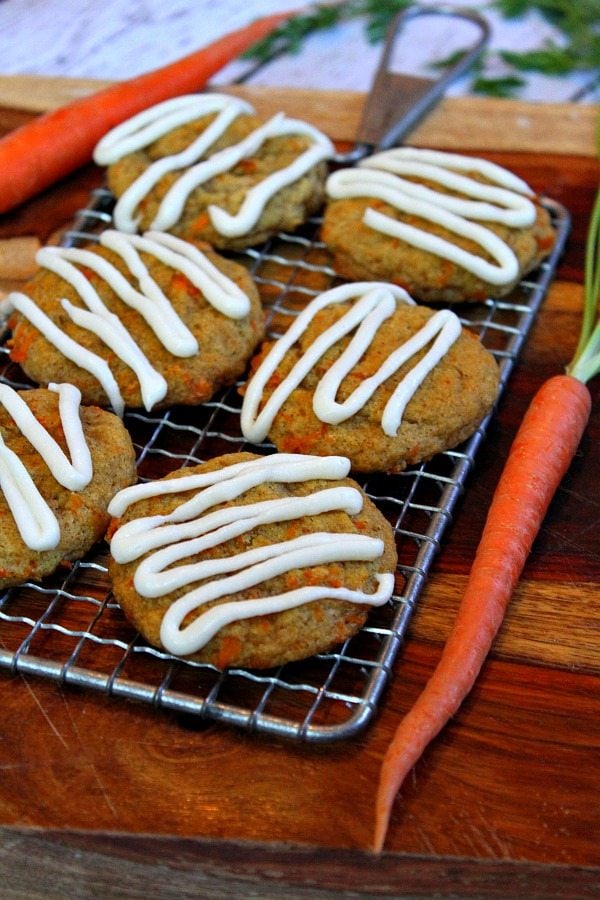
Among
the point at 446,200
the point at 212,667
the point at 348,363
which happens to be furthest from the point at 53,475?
the point at 446,200

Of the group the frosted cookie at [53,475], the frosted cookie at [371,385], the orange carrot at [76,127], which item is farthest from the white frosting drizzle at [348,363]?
the orange carrot at [76,127]

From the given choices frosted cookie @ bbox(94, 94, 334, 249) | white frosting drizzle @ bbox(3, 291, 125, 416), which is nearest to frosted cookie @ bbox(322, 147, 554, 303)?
frosted cookie @ bbox(94, 94, 334, 249)

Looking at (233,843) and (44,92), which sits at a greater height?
(44,92)

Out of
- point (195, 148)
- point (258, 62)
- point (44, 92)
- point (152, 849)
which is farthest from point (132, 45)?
point (152, 849)

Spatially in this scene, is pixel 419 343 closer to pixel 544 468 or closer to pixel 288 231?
pixel 544 468

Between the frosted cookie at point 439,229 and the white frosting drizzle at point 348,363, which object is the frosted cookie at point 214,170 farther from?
the white frosting drizzle at point 348,363

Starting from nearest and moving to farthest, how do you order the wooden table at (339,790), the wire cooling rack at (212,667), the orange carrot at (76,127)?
the wooden table at (339,790) → the wire cooling rack at (212,667) → the orange carrot at (76,127)
